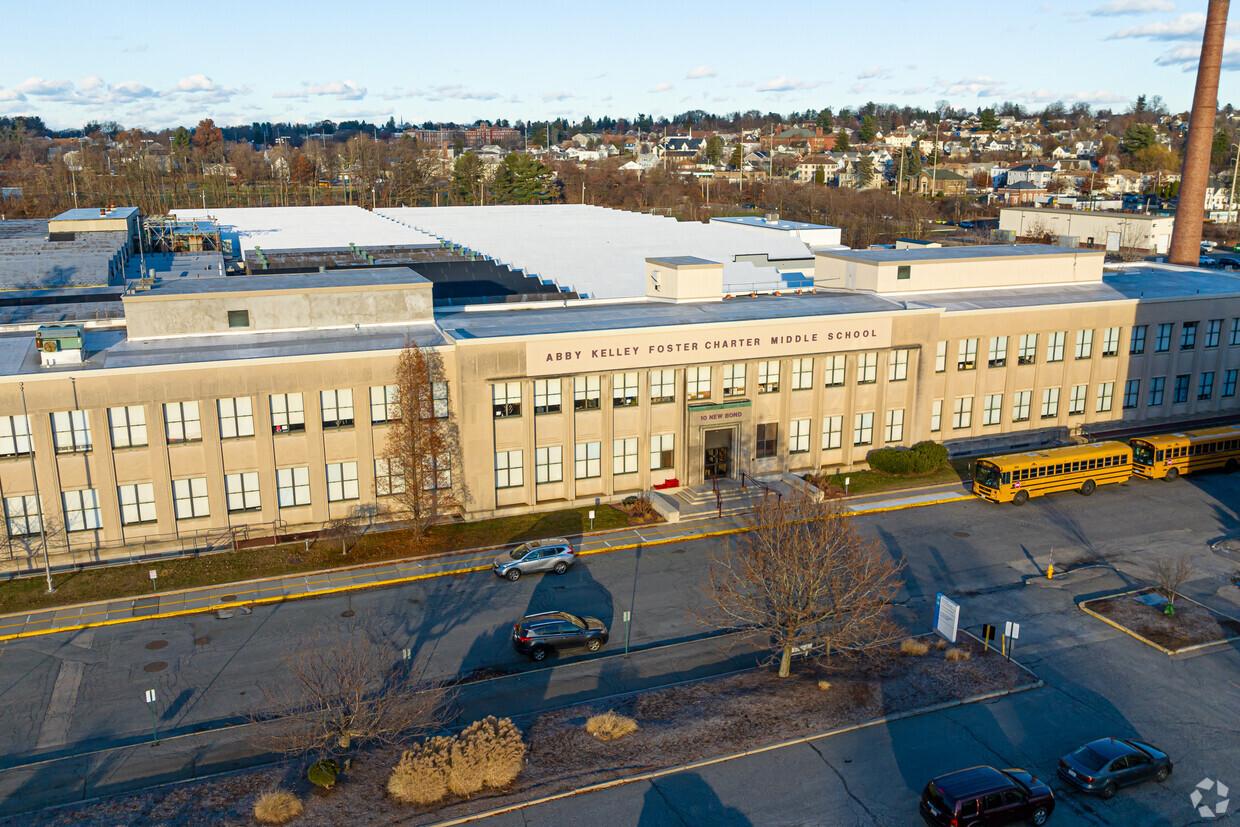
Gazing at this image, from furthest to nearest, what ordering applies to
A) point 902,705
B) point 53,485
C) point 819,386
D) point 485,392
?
point 819,386
point 485,392
point 53,485
point 902,705

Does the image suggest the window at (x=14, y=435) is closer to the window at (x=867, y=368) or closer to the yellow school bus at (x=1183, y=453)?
the window at (x=867, y=368)

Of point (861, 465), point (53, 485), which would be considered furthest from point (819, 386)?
point (53, 485)

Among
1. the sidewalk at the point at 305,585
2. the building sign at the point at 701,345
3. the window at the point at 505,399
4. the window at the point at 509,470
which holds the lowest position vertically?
the sidewalk at the point at 305,585

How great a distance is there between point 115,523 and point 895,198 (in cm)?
16219

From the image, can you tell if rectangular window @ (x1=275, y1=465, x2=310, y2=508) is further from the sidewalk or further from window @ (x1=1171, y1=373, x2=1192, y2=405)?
window @ (x1=1171, y1=373, x2=1192, y2=405)

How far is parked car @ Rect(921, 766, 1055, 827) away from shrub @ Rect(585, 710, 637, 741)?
843cm

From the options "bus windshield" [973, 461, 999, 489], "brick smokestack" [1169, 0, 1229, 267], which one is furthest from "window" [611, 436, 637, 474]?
"brick smokestack" [1169, 0, 1229, 267]

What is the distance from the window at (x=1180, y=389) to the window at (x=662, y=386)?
118 feet

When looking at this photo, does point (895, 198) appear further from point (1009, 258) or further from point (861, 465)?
point (861, 465)

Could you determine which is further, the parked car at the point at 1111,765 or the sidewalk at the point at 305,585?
the sidewalk at the point at 305,585

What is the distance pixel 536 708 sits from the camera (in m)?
30.4

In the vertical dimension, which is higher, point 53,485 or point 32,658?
point 53,485

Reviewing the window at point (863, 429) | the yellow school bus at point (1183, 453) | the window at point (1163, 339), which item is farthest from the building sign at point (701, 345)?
the window at point (1163, 339)

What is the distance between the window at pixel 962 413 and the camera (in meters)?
55.6
